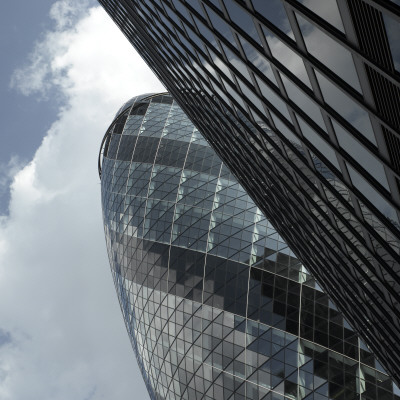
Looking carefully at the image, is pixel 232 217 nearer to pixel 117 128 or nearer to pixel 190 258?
pixel 190 258

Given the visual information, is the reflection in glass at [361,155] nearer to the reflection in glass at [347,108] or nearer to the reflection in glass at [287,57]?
the reflection in glass at [347,108]

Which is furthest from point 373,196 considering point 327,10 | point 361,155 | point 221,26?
point 221,26

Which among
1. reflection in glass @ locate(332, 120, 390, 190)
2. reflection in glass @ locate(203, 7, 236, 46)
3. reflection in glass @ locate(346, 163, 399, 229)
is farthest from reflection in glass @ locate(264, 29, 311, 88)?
reflection in glass @ locate(203, 7, 236, 46)

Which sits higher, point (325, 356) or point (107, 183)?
point (107, 183)

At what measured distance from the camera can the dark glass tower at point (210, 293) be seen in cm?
4084

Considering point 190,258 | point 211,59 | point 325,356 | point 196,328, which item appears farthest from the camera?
point 190,258

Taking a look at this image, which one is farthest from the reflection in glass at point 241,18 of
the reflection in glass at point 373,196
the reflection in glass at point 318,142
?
the reflection in glass at point 373,196

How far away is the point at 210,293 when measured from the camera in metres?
47.4

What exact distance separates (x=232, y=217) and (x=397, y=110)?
45880 mm

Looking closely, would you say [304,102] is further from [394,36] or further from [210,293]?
[210,293]

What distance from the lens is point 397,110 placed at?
630cm

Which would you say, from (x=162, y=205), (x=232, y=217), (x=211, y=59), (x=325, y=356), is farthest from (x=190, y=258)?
(x=211, y=59)

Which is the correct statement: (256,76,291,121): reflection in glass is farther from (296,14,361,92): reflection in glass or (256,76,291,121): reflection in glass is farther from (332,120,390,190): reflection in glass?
(296,14,361,92): reflection in glass

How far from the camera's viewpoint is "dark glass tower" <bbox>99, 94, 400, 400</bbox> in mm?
40844
